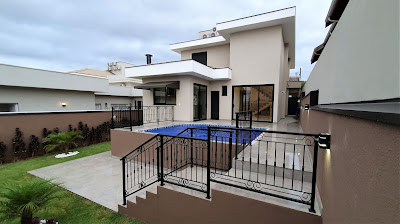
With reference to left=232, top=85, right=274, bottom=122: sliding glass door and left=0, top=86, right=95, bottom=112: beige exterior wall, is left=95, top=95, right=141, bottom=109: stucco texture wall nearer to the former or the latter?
left=0, top=86, right=95, bottom=112: beige exterior wall

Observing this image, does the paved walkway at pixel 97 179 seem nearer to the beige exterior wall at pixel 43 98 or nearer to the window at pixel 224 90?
the beige exterior wall at pixel 43 98

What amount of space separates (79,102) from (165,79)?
8.16m

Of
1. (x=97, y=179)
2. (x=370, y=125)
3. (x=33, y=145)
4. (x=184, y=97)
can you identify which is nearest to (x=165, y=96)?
(x=184, y=97)

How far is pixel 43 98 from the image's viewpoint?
1140cm

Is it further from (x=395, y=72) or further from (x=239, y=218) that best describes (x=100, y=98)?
(x=395, y=72)

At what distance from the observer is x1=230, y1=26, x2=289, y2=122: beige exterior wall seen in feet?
35.6

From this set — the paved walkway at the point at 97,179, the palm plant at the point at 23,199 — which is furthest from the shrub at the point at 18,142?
the palm plant at the point at 23,199

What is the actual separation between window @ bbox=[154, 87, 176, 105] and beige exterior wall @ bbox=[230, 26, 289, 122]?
484 cm

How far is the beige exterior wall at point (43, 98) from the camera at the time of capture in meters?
9.91

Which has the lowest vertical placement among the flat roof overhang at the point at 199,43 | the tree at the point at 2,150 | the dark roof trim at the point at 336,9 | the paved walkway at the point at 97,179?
the paved walkway at the point at 97,179

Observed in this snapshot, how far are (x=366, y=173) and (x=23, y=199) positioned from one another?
17.5 ft

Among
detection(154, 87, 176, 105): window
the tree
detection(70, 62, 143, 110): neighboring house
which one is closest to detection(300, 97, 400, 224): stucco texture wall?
detection(154, 87, 176, 105): window

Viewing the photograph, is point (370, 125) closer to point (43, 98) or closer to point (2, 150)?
point (2, 150)

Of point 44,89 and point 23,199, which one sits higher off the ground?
point 44,89
